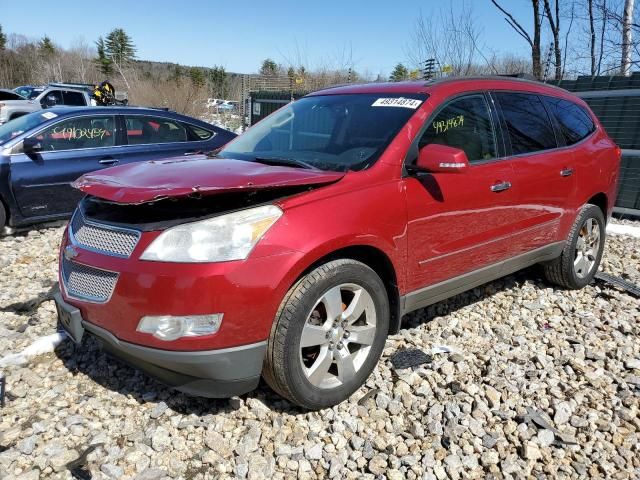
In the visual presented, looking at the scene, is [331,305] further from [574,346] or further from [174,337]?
[574,346]

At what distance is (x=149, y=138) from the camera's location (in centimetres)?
681

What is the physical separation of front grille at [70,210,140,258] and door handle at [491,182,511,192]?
232 cm

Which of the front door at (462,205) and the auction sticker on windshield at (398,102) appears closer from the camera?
the front door at (462,205)

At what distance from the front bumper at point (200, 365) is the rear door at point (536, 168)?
232 centimetres

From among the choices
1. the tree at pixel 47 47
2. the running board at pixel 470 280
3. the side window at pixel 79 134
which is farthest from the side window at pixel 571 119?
the tree at pixel 47 47

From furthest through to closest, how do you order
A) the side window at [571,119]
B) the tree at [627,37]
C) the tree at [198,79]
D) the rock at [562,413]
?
the tree at [198,79]
the tree at [627,37]
the side window at [571,119]
the rock at [562,413]

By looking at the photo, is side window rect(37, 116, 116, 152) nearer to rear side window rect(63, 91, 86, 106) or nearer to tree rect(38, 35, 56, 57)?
rear side window rect(63, 91, 86, 106)

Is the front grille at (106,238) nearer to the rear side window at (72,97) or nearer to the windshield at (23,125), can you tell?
the windshield at (23,125)

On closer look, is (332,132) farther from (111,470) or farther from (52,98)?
(52,98)

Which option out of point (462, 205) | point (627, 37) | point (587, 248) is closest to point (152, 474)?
point (462, 205)

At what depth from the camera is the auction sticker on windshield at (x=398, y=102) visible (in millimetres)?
3154

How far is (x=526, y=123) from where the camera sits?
3.86 meters

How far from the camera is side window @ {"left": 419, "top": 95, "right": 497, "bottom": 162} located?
10.4ft

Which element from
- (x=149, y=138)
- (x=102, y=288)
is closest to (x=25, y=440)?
(x=102, y=288)
